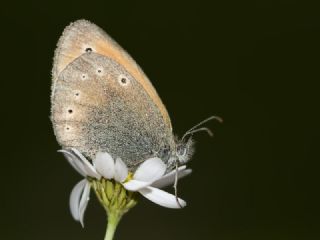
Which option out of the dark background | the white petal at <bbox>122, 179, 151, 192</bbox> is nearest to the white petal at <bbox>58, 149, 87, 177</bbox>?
the white petal at <bbox>122, 179, 151, 192</bbox>

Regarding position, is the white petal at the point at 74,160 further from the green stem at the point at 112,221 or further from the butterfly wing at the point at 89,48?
the butterfly wing at the point at 89,48

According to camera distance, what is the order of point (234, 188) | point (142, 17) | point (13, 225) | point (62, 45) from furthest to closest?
point (142, 17) < point (234, 188) < point (13, 225) < point (62, 45)

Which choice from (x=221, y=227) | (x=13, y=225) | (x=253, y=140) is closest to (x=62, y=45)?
(x=13, y=225)

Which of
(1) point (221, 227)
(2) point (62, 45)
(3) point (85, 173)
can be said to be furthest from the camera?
(1) point (221, 227)

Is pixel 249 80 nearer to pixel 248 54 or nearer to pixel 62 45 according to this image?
pixel 248 54

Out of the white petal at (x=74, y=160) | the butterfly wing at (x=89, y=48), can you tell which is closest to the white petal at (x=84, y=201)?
the white petal at (x=74, y=160)

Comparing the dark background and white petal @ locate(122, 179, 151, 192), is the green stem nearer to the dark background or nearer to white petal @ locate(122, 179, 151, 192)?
white petal @ locate(122, 179, 151, 192)

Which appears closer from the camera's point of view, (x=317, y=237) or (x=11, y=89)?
(x=317, y=237)
